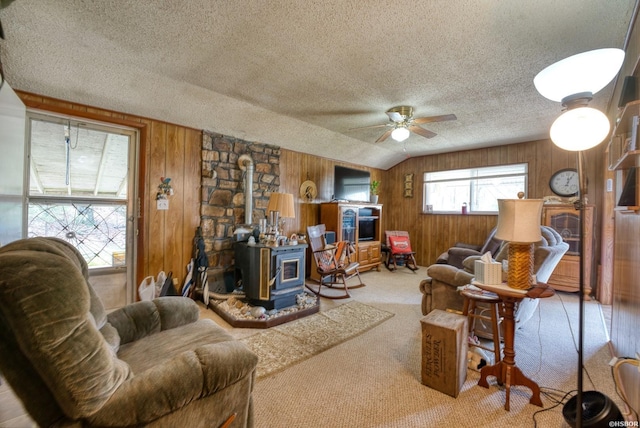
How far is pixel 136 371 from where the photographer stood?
1168 millimetres

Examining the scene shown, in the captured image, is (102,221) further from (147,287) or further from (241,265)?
(241,265)

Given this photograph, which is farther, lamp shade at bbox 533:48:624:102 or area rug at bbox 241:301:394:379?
area rug at bbox 241:301:394:379

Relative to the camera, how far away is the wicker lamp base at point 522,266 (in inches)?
66.2

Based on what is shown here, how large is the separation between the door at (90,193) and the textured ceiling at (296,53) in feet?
1.23

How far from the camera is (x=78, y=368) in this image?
2.57ft

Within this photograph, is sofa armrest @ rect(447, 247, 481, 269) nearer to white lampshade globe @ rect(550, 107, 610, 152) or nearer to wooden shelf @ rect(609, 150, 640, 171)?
wooden shelf @ rect(609, 150, 640, 171)

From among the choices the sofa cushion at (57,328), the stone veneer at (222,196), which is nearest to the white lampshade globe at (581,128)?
the sofa cushion at (57,328)

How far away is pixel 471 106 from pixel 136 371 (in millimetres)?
4029

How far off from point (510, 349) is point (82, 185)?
4.16m

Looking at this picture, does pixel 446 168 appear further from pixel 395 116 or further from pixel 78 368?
pixel 78 368

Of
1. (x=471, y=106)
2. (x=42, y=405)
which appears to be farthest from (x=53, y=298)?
(x=471, y=106)

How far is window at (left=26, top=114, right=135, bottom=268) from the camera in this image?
101 inches

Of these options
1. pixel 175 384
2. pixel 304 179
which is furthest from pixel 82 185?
pixel 304 179

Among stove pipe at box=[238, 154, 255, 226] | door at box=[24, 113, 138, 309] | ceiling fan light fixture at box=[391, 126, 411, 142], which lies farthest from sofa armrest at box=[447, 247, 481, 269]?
door at box=[24, 113, 138, 309]
